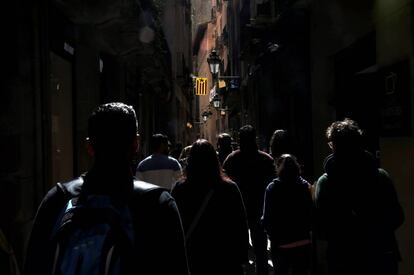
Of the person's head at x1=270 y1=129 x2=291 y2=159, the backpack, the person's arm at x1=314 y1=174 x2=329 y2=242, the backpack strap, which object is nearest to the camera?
the backpack

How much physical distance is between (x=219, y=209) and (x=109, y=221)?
2401 millimetres

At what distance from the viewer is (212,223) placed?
4531 mm

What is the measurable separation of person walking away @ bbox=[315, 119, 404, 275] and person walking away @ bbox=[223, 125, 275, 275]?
2.94 m

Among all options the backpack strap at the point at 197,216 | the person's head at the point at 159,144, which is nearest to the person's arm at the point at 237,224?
the backpack strap at the point at 197,216

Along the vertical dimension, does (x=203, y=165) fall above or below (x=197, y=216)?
above

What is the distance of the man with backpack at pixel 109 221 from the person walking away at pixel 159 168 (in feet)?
16.4

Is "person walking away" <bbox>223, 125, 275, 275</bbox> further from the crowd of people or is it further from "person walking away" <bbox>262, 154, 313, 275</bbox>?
"person walking away" <bbox>262, 154, 313, 275</bbox>

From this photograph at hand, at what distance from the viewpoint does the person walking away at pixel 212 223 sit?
178 inches

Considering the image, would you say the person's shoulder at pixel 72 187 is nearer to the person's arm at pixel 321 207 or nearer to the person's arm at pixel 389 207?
the person's arm at pixel 321 207

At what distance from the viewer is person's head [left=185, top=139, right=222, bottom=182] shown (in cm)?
459

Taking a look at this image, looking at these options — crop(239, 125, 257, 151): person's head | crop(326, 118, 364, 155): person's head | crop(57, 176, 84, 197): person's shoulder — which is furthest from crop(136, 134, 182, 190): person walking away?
crop(57, 176, 84, 197): person's shoulder

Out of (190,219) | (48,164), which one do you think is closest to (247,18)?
(48,164)

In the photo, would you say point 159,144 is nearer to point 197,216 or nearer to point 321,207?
point 197,216

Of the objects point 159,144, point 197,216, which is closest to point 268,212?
point 197,216
